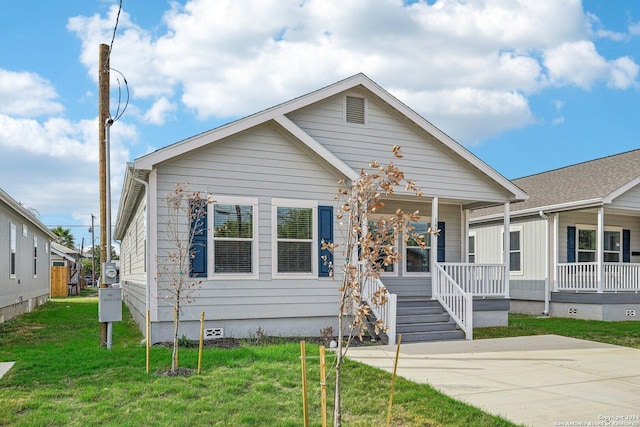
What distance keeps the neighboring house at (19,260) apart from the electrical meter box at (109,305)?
19.8ft

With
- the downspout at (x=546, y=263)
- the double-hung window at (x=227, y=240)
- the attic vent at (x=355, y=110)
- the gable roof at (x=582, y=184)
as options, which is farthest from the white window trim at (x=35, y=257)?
the downspout at (x=546, y=263)

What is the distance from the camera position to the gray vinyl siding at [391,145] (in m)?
12.1

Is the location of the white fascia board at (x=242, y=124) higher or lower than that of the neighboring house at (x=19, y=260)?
higher

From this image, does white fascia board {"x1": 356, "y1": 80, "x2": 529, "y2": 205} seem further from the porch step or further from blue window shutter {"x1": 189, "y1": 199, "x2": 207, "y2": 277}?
blue window shutter {"x1": 189, "y1": 199, "x2": 207, "y2": 277}

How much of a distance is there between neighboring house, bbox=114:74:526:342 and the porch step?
1.4 inches

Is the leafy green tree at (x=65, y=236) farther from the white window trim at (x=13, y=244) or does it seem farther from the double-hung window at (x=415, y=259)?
the double-hung window at (x=415, y=259)

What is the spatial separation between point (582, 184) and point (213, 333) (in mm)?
12684

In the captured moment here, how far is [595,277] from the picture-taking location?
16.3 metres

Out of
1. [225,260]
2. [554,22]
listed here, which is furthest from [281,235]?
[554,22]

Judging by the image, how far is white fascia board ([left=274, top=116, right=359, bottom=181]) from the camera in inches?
428

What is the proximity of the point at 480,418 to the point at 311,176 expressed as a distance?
6661mm

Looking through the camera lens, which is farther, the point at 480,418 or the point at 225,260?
the point at 225,260

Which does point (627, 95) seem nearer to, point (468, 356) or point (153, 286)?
point (468, 356)

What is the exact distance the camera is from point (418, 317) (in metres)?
11.5
